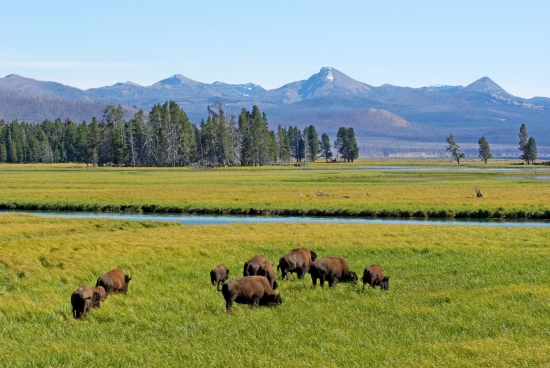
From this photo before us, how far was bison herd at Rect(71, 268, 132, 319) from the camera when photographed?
16531 mm

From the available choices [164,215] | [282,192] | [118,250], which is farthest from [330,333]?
[282,192]

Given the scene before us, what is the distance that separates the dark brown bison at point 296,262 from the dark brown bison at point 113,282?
5.35m

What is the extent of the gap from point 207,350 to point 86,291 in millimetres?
4794

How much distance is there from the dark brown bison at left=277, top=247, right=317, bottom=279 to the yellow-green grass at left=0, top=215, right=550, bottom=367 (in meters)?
0.47

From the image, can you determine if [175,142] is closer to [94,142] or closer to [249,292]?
[94,142]

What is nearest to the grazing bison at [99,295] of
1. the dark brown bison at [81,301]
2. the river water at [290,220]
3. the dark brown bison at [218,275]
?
the dark brown bison at [81,301]

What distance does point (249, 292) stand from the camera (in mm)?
17000

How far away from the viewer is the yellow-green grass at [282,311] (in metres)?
13.3

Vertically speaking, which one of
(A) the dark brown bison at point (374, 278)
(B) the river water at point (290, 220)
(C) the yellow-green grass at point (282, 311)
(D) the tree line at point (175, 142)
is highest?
(D) the tree line at point (175, 142)

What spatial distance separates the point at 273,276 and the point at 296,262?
2.32m

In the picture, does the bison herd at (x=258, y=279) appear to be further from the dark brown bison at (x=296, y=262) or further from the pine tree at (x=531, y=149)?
the pine tree at (x=531, y=149)

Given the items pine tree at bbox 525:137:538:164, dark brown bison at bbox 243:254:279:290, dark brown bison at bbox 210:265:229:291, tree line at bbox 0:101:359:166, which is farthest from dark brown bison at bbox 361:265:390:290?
pine tree at bbox 525:137:538:164

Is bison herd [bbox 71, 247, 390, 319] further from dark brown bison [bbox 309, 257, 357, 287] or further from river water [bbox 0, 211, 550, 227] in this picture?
river water [bbox 0, 211, 550, 227]

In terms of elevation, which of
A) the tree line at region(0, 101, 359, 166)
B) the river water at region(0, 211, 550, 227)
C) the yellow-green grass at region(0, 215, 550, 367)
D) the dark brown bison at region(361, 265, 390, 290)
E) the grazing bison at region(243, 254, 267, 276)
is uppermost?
the tree line at region(0, 101, 359, 166)
